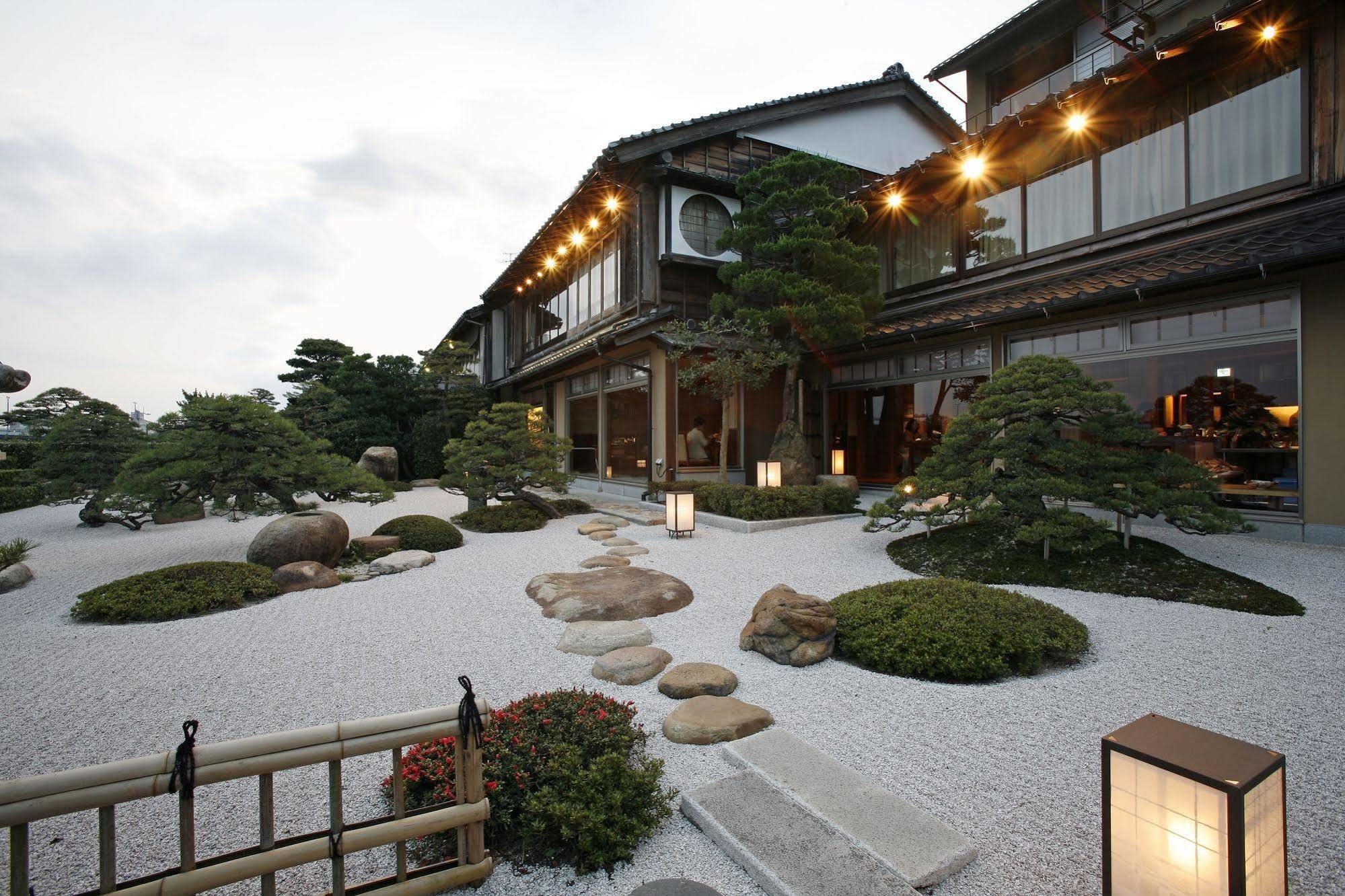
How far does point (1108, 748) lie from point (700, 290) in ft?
40.0

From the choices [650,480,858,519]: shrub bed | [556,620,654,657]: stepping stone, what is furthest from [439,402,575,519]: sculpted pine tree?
[556,620,654,657]: stepping stone

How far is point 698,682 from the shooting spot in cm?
338

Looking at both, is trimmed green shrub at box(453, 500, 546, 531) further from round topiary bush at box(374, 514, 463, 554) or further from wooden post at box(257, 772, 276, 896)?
wooden post at box(257, 772, 276, 896)

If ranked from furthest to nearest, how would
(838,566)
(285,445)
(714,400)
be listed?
(714,400)
(285,445)
(838,566)

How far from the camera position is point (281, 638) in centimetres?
452

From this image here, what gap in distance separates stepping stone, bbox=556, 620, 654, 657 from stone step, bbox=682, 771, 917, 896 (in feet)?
5.84

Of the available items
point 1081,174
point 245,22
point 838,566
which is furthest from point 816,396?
point 245,22

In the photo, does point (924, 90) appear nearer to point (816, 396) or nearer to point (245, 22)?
point (816, 396)

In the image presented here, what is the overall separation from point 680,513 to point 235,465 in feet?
17.8

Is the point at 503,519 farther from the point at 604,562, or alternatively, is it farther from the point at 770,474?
the point at 770,474

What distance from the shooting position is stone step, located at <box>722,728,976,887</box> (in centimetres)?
197

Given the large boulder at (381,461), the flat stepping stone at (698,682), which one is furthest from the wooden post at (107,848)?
the large boulder at (381,461)

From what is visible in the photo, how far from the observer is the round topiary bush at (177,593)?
16.6 ft

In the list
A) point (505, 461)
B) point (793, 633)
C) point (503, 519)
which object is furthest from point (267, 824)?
point (505, 461)
